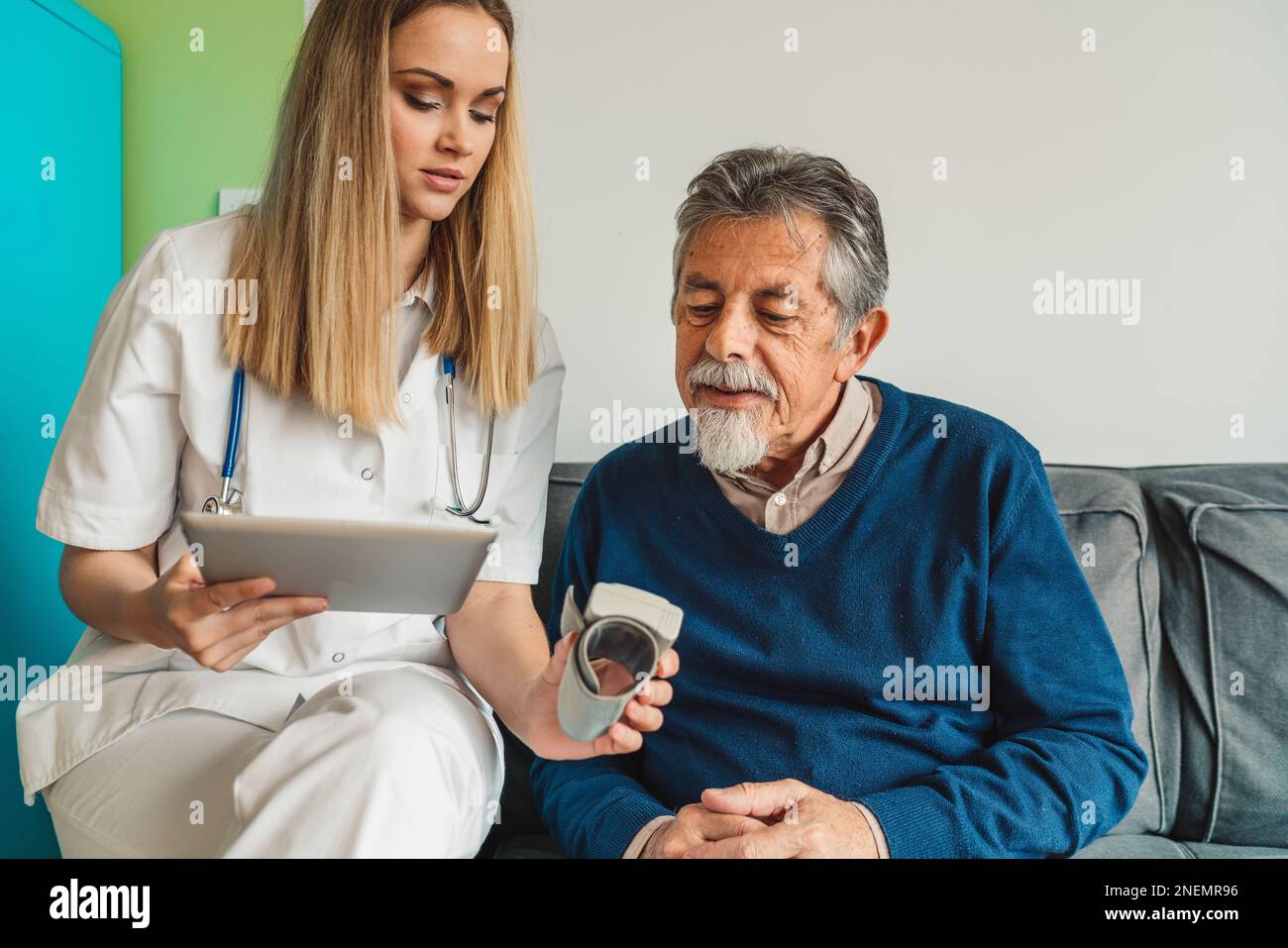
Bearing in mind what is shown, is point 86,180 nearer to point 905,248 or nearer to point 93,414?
point 93,414

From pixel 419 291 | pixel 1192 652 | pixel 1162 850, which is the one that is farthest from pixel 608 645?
pixel 1192 652

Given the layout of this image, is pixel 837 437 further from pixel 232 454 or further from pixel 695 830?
pixel 232 454

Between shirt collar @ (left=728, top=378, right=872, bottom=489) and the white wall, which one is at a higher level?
the white wall

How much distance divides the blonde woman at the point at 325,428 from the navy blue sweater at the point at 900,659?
0.17 m

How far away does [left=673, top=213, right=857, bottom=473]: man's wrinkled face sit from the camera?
1.55 meters

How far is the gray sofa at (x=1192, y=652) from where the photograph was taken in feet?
5.65

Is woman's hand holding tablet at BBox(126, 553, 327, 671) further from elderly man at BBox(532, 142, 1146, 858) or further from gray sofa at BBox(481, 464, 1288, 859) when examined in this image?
gray sofa at BBox(481, 464, 1288, 859)

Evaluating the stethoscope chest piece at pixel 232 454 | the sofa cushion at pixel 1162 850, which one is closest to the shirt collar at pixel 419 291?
the stethoscope chest piece at pixel 232 454

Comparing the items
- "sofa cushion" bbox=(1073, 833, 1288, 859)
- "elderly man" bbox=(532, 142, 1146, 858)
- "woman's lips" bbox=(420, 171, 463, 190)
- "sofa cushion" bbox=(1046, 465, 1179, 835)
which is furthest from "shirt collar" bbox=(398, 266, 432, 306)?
"sofa cushion" bbox=(1073, 833, 1288, 859)

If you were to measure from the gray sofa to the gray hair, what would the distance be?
563 mm

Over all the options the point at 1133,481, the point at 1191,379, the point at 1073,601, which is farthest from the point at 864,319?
the point at 1191,379

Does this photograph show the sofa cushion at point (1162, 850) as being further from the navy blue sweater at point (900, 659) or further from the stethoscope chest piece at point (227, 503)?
the stethoscope chest piece at point (227, 503)

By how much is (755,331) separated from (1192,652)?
92 centimetres

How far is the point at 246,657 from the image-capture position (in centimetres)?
145
